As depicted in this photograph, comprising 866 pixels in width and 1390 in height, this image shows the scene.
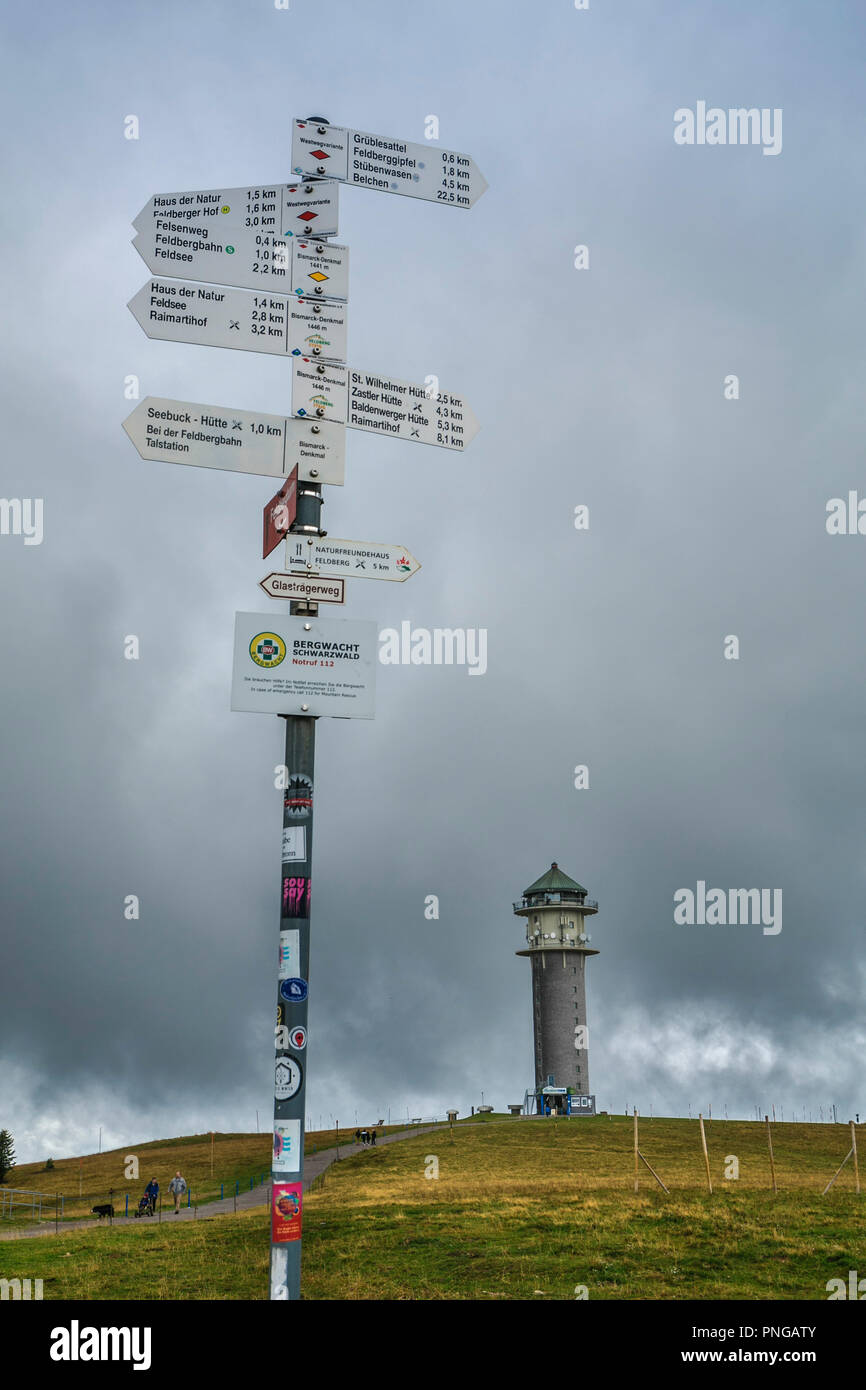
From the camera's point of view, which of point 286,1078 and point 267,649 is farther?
point 267,649

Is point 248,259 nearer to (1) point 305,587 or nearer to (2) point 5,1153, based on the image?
(1) point 305,587

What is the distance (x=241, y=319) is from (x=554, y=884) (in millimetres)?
89085

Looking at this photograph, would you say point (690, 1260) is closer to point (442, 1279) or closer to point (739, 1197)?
point (442, 1279)

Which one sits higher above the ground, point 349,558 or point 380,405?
point 380,405

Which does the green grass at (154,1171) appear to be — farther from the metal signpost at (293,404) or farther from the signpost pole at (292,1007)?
the metal signpost at (293,404)

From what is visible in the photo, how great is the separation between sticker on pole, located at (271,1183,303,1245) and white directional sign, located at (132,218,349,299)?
9.93 meters

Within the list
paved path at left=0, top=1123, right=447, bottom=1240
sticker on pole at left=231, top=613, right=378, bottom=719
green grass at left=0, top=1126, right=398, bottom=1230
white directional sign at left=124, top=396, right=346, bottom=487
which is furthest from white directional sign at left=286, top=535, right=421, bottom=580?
green grass at left=0, top=1126, right=398, bottom=1230

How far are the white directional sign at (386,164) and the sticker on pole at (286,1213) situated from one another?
11409mm

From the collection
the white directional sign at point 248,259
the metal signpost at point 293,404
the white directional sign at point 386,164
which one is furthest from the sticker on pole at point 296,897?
the white directional sign at point 386,164

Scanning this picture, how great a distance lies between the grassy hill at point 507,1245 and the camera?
55.4 ft

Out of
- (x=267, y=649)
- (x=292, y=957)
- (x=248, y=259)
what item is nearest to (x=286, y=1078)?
(x=292, y=957)

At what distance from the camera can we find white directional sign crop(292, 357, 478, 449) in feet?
42.0

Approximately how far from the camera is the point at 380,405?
13188mm

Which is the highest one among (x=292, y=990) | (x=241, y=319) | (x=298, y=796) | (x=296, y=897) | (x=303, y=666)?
(x=241, y=319)
